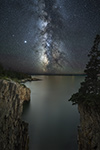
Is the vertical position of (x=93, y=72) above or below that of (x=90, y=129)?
above

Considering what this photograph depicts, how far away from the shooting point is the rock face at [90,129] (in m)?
8.88

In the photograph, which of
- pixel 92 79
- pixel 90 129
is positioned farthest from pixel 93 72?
pixel 90 129

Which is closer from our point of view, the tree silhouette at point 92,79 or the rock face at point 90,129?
the rock face at point 90,129

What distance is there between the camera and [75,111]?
1115 inches

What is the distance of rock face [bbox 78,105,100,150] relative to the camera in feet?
29.1

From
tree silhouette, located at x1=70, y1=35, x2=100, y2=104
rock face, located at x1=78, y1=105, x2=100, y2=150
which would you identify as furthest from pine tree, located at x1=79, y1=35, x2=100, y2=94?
rock face, located at x1=78, y1=105, x2=100, y2=150

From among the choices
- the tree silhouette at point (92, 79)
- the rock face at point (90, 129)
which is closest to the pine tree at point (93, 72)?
the tree silhouette at point (92, 79)

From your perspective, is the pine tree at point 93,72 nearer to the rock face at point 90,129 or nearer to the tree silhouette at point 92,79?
the tree silhouette at point 92,79

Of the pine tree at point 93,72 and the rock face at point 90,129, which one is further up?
the pine tree at point 93,72

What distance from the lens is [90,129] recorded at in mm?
9547

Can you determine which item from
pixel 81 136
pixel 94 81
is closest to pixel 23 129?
pixel 81 136

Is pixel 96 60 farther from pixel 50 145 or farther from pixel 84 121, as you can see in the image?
pixel 50 145

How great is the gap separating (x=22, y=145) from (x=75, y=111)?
19.2m

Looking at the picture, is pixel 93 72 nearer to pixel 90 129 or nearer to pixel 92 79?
pixel 92 79
